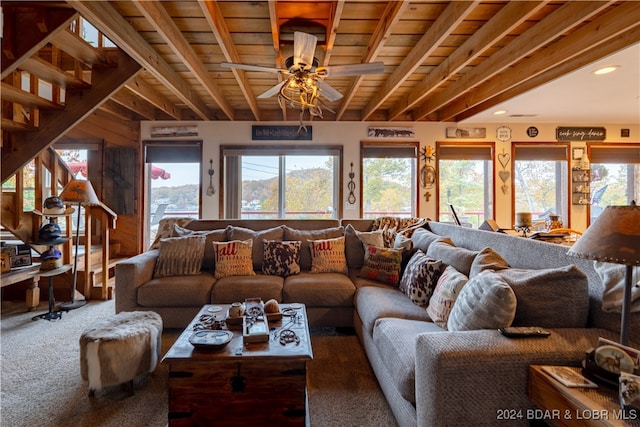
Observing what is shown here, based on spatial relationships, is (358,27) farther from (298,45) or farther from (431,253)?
(431,253)

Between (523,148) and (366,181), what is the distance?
2.72m

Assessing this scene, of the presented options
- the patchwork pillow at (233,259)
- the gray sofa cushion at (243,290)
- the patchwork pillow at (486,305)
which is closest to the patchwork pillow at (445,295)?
the patchwork pillow at (486,305)

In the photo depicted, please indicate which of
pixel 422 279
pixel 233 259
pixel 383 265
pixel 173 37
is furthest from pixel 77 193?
pixel 422 279

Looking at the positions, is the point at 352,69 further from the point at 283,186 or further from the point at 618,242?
the point at 283,186

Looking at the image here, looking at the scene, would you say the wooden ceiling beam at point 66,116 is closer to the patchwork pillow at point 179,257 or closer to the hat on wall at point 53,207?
the hat on wall at point 53,207

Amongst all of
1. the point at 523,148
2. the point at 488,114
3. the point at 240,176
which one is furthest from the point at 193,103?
the point at 523,148

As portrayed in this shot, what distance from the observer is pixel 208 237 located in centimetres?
330

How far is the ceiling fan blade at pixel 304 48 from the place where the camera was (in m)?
2.15

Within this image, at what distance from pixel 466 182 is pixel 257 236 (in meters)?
3.86

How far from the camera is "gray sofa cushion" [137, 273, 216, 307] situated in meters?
2.69

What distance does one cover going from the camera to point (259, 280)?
285 cm

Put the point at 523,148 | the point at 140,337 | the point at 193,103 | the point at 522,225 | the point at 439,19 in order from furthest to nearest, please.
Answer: the point at 523,148
the point at 193,103
the point at 522,225
the point at 439,19
the point at 140,337

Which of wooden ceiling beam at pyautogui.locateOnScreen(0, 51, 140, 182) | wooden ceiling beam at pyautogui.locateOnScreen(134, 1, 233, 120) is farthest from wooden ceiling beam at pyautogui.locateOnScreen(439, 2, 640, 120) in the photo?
wooden ceiling beam at pyautogui.locateOnScreen(0, 51, 140, 182)

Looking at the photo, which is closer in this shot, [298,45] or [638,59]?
[298,45]
